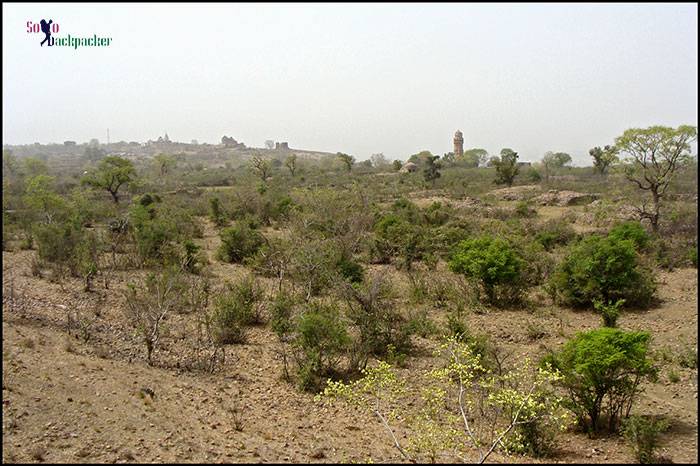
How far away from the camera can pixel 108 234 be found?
16828 mm

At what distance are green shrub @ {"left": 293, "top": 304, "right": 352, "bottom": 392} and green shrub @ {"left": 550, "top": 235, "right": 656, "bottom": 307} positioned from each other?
609 cm

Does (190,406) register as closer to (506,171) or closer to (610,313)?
(610,313)

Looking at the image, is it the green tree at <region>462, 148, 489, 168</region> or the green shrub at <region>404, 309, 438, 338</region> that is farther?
the green tree at <region>462, 148, 489, 168</region>

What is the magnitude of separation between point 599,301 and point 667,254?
5.78 metres

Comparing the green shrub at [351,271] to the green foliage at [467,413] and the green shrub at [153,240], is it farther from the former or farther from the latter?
the green shrub at [153,240]

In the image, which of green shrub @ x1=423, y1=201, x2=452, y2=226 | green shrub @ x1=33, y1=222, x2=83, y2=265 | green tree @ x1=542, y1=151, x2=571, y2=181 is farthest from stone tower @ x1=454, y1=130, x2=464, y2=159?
green shrub @ x1=33, y1=222, x2=83, y2=265

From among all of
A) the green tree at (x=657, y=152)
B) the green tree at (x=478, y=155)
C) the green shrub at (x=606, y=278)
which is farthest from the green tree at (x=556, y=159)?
the green shrub at (x=606, y=278)

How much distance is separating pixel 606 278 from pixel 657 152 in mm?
10696

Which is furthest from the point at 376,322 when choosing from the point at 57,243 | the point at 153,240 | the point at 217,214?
the point at 217,214

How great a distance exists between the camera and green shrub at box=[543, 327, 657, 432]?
5.98m

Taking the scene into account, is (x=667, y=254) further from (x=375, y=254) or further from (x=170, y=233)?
(x=170, y=233)

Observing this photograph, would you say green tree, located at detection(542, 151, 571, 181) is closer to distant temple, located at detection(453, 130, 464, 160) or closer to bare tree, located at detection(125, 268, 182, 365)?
distant temple, located at detection(453, 130, 464, 160)

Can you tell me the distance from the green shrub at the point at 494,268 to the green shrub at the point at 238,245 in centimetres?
674

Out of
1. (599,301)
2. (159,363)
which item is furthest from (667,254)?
(159,363)
